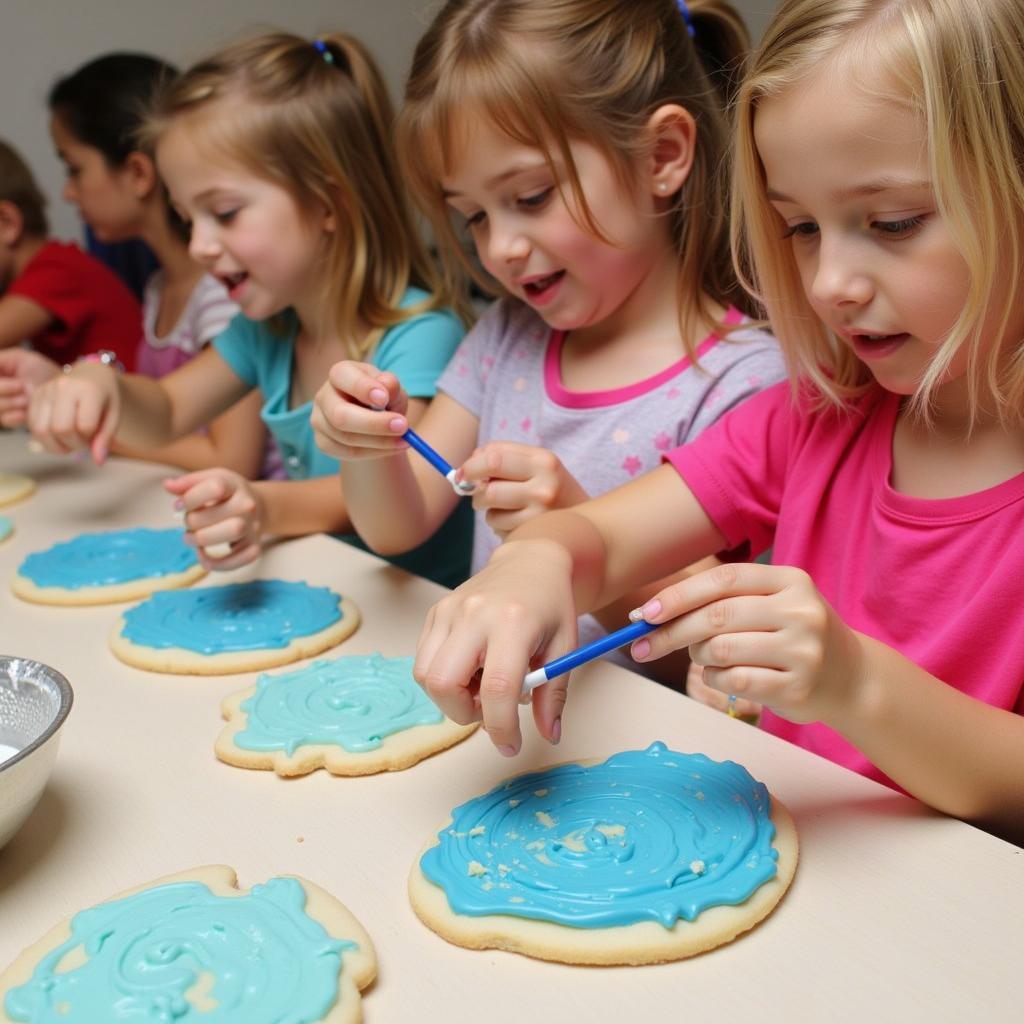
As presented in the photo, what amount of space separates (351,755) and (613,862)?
0.19 m

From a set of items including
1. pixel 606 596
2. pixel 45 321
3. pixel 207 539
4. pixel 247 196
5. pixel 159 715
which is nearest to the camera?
pixel 159 715

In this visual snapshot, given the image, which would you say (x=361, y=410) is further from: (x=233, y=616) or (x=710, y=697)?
(x=710, y=697)

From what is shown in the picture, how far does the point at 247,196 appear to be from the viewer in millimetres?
1324

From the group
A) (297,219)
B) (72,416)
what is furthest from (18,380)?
(297,219)

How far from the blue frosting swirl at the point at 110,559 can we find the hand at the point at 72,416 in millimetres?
173

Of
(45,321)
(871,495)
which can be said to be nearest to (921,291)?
(871,495)

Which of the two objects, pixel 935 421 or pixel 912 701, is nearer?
pixel 912 701

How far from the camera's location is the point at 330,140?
4.41 feet

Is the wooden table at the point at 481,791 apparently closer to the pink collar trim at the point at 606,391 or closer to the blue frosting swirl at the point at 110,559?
the blue frosting swirl at the point at 110,559

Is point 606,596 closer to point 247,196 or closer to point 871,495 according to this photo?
point 871,495

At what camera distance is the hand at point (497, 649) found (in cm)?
57

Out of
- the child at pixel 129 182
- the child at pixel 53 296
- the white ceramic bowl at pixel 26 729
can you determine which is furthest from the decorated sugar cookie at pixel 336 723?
the child at pixel 53 296

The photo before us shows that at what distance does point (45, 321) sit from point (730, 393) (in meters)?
1.53

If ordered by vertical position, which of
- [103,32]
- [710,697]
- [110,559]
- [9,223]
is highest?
[103,32]
